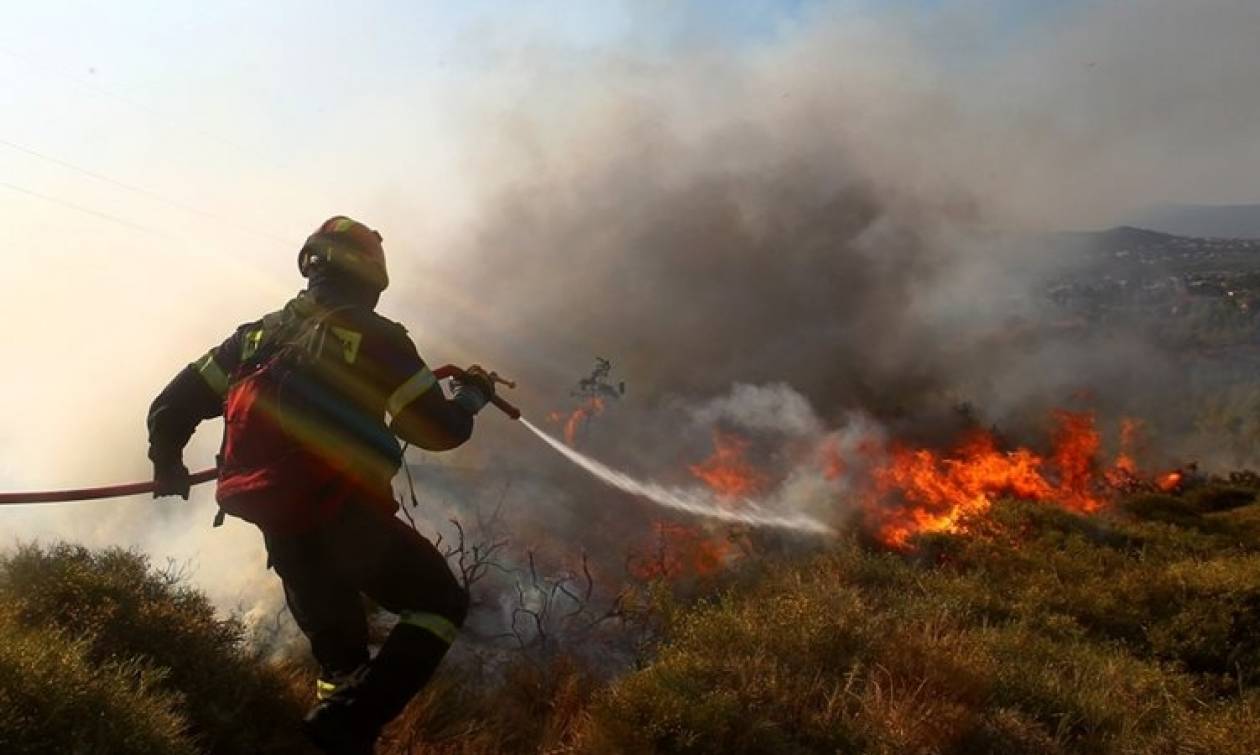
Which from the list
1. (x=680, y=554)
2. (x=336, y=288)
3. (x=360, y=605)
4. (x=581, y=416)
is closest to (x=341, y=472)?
(x=360, y=605)

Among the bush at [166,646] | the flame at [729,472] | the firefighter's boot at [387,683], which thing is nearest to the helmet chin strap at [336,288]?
the firefighter's boot at [387,683]

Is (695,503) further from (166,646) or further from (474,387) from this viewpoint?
(474,387)

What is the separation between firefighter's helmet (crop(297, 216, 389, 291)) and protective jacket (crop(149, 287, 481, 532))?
0.39 ft

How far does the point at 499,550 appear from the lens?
11000 mm

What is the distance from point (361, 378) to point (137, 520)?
447 inches

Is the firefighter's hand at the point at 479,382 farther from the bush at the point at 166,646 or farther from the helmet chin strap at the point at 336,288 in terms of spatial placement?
the bush at the point at 166,646

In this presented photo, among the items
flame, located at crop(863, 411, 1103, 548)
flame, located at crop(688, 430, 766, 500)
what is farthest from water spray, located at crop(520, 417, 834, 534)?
flame, located at crop(863, 411, 1103, 548)

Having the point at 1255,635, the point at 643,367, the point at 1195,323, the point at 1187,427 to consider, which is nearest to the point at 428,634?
the point at 1255,635

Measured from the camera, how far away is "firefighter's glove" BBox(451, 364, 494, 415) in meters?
3.19

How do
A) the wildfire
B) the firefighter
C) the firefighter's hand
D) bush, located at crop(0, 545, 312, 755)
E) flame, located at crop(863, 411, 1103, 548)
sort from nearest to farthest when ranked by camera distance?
1. the firefighter
2. the firefighter's hand
3. bush, located at crop(0, 545, 312, 755)
4. the wildfire
5. flame, located at crop(863, 411, 1103, 548)

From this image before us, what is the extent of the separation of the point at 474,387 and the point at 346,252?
73cm

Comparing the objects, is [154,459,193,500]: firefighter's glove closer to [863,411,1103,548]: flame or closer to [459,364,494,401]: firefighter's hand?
[459,364,494,401]: firefighter's hand

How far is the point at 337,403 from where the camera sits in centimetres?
274

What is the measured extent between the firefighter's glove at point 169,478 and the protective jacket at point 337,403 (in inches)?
1.0
